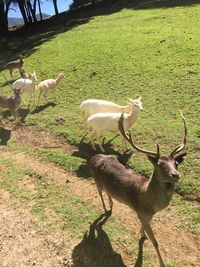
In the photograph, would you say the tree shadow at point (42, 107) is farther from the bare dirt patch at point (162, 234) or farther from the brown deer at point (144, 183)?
the brown deer at point (144, 183)

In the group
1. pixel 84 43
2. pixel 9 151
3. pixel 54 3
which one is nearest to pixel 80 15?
pixel 54 3

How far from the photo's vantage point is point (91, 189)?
11.4 meters

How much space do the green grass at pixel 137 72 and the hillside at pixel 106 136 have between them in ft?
0.15

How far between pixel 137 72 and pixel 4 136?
283 inches

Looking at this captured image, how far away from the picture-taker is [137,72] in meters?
19.6

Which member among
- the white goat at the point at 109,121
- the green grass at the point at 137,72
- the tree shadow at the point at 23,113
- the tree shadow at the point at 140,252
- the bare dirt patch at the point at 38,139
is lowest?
the tree shadow at the point at 140,252

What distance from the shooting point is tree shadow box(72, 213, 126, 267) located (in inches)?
348

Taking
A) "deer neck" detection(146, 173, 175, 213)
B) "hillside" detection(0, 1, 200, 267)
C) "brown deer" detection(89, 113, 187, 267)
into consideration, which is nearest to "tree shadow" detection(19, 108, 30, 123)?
"hillside" detection(0, 1, 200, 267)

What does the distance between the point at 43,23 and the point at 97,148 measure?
97.3 ft

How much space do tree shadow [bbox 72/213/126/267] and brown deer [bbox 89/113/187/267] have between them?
0.74 m

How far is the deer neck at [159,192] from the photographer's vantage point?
7594mm

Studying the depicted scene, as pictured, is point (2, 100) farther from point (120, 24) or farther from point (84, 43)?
point (120, 24)

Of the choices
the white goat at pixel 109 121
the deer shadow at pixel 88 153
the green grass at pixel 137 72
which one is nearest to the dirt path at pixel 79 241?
the deer shadow at pixel 88 153

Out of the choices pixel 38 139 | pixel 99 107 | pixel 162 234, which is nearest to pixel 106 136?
pixel 99 107
